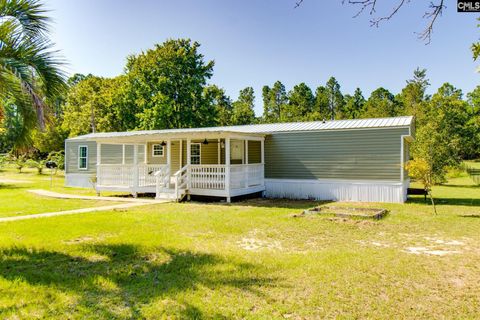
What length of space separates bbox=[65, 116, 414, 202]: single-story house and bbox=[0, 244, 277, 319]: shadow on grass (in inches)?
298

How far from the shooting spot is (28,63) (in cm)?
644

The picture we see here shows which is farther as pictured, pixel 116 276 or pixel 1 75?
pixel 1 75

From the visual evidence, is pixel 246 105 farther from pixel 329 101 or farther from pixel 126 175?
pixel 126 175

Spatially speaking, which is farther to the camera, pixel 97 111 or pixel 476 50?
pixel 97 111

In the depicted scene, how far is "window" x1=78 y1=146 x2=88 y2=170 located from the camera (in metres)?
21.7

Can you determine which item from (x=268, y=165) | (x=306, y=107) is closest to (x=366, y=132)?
(x=268, y=165)

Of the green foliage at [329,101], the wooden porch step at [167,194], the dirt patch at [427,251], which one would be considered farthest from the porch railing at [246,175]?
the green foliage at [329,101]

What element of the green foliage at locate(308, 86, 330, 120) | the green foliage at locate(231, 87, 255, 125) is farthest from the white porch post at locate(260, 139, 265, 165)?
the green foliage at locate(308, 86, 330, 120)

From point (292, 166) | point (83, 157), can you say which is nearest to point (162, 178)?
point (292, 166)

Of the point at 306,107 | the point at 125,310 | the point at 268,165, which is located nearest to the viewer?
the point at 125,310

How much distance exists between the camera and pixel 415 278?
4977mm

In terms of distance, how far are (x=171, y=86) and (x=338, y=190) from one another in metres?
21.9

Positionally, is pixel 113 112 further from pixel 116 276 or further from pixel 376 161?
pixel 116 276

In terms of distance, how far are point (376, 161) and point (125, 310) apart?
39.3ft
